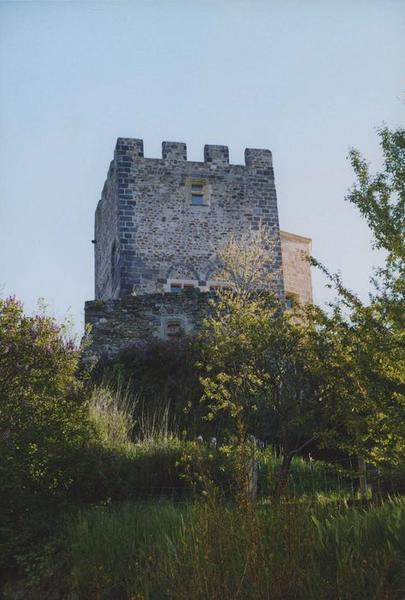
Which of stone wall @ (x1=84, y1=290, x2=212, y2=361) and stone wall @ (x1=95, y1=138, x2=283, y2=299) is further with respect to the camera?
stone wall @ (x1=95, y1=138, x2=283, y2=299)

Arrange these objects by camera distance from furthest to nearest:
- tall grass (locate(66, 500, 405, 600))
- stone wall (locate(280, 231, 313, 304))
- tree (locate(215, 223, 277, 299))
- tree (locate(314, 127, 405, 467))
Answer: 1. stone wall (locate(280, 231, 313, 304))
2. tree (locate(215, 223, 277, 299))
3. tree (locate(314, 127, 405, 467))
4. tall grass (locate(66, 500, 405, 600))

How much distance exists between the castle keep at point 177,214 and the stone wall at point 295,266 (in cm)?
418

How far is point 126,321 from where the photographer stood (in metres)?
16.8

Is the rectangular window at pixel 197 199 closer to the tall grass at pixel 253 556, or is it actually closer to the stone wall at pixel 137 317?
the stone wall at pixel 137 317

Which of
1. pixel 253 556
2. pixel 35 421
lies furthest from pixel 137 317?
pixel 253 556

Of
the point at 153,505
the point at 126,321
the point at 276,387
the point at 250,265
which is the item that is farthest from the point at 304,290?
the point at 153,505

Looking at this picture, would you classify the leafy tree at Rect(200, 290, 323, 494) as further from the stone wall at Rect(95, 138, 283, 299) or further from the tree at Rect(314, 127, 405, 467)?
the stone wall at Rect(95, 138, 283, 299)

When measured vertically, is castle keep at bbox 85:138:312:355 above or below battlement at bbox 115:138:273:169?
below

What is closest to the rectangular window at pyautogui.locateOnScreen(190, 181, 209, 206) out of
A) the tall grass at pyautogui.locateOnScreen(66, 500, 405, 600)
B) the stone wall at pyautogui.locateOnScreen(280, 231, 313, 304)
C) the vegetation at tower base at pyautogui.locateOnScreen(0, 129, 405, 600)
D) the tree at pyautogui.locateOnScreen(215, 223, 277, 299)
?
the tree at pyautogui.locateOnScreen(215, 223, 277, 299)

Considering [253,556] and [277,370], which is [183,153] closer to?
[277,370]

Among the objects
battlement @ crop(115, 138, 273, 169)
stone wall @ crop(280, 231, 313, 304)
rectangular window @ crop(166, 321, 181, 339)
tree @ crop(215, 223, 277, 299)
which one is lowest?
rectangular window @ crop(166, 321, 181, 339)

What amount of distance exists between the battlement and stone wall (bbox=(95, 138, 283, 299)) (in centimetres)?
3

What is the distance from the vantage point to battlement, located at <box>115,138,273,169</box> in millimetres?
21641

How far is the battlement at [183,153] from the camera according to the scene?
2164 cm
